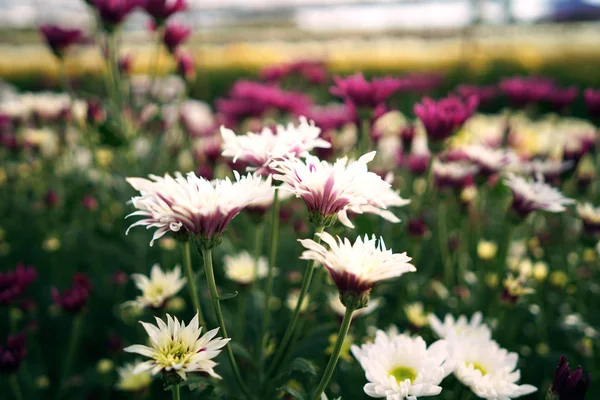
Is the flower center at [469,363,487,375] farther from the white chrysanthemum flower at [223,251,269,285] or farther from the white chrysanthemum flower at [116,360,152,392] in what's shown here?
the white chrysanthemum flower at [116,360,152,392]

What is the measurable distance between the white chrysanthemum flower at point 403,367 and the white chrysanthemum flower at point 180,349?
29 centimetres

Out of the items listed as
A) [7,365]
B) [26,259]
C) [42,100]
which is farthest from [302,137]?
[42,100]

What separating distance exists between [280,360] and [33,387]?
987mm

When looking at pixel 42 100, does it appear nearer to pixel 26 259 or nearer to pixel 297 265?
pixel 26 259

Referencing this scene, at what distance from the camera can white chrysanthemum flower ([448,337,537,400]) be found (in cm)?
96

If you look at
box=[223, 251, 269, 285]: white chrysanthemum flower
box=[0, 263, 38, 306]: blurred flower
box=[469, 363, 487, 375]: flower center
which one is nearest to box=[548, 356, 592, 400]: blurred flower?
box=[469, 363, 487, 375]: flower center

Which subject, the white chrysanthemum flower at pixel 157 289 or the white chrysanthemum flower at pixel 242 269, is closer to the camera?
the white chrysanthemum flower at pixel 157 289

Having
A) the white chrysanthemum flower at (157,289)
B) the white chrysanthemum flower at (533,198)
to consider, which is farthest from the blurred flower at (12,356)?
the white chrysanthemum flower at (533,198)

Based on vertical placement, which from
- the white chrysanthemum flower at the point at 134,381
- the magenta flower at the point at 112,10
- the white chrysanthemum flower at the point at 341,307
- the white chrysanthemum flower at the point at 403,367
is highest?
the magenta flower at the point at 112,10

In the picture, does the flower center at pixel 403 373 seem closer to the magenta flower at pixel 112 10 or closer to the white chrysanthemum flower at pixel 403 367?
the white chrysanthemum flower at pixel 403 367

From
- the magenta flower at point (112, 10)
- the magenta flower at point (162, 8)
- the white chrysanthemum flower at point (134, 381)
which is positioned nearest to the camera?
the white chrysanthemum flower at point (134, 381)

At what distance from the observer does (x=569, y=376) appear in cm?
91

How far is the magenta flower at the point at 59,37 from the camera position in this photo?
198 centimetres

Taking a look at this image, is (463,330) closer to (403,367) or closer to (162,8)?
(403,367)
